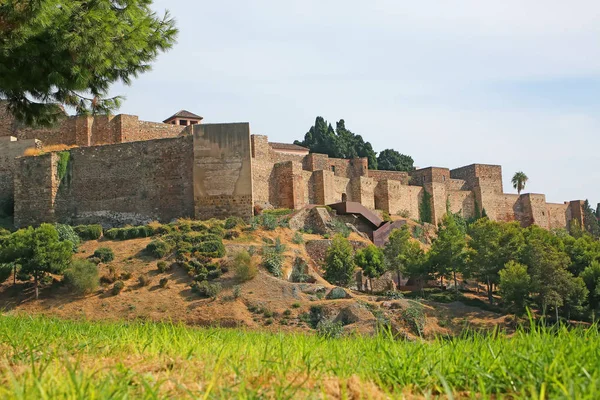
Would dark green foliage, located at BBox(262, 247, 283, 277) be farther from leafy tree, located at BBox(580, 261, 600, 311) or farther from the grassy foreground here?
the grassy foreground

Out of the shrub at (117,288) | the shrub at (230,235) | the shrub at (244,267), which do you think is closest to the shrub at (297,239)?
the shrub at (230,235)

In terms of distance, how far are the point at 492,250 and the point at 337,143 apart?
81.4ft

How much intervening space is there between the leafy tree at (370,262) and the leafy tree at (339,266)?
4.46ft

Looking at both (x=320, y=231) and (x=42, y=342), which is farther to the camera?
(x=320, y=231)

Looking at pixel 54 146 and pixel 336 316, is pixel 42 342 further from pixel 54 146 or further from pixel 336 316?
pixel 54 146

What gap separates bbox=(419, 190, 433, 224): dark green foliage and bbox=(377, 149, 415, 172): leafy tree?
9.71m

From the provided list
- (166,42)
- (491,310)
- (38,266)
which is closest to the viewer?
(166,42)

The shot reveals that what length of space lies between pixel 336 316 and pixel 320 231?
35.0 ft

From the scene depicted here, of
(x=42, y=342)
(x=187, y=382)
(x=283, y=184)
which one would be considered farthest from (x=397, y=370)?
(x=283, y=184)

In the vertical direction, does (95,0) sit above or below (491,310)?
above

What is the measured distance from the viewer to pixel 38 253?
932 inches

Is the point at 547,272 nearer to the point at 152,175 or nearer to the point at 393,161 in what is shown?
the point at 152,175

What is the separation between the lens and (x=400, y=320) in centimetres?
2066

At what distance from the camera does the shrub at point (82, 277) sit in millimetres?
22828
